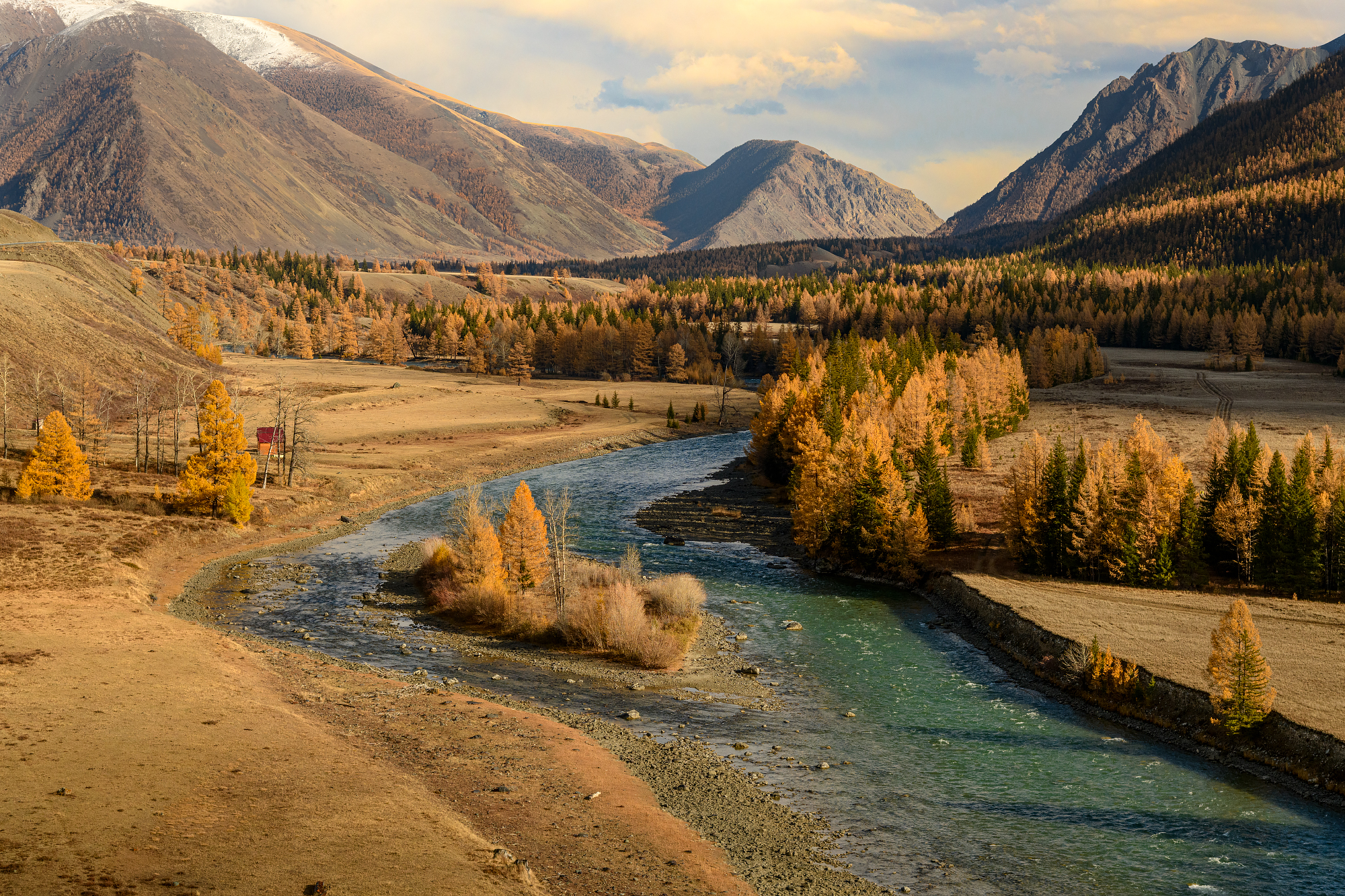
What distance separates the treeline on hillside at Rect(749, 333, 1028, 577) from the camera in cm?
7481

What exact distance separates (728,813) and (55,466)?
70503mm

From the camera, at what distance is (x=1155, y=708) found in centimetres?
4522

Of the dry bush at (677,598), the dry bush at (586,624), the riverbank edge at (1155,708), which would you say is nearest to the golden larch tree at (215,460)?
the dry bush at (586,624)

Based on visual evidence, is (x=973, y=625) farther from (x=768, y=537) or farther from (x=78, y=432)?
(x=78, y=432)

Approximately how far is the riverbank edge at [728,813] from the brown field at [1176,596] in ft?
73.2

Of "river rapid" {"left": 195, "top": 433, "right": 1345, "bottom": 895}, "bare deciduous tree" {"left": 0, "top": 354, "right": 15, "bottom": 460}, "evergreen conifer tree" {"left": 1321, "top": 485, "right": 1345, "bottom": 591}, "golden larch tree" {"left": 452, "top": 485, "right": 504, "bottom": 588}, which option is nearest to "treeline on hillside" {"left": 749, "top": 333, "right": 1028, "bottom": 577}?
"river rapid" {"left": 195, "top": 433, "right": 1345, "bottom": 895}

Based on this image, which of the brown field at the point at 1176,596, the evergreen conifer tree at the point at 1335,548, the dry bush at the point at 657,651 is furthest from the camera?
the evergreen conifer tree at the point at 1335,548

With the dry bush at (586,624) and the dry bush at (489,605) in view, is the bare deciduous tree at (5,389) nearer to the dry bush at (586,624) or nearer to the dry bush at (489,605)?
the dry bush at (489,605)

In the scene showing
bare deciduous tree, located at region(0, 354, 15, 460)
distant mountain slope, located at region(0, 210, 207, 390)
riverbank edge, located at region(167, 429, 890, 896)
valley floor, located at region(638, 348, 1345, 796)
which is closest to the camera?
riverbank edge, located at region(167, 429, 890, 896)

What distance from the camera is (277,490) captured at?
95.8 m

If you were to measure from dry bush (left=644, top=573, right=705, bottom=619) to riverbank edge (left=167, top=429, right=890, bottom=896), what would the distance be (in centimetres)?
1586

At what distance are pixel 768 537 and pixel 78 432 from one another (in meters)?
74.5

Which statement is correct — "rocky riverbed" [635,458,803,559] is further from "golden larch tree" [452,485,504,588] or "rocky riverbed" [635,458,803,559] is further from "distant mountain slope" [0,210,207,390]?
"distant mountain slope" [0,210,207,390]

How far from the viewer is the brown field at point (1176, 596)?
4578 cm
